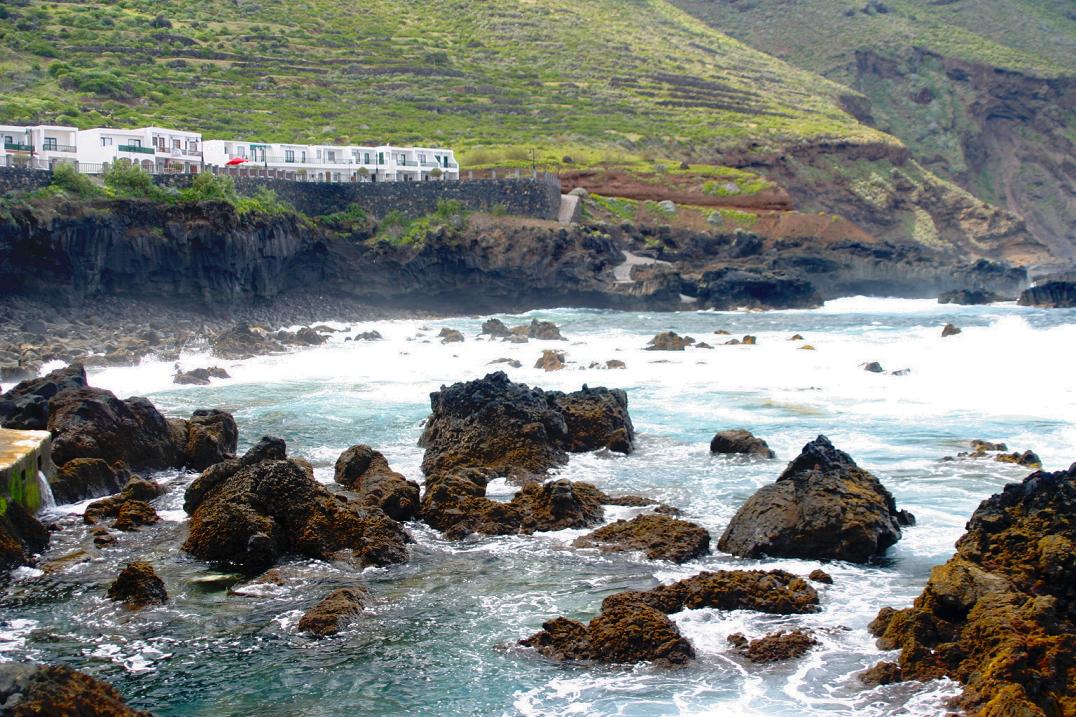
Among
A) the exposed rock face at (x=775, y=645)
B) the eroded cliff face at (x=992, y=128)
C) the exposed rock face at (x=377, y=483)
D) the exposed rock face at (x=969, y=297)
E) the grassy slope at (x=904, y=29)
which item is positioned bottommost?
the exposed rock face at (x=969, y=297)

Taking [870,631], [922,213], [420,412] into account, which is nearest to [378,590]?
[870,631]

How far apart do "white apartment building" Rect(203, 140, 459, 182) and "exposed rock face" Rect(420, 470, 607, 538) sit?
5050cm

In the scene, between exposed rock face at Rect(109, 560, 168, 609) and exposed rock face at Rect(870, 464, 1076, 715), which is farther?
exposed rock face at Rect(109, 560, 168, 609)

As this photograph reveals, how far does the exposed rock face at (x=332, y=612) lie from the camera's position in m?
14.5

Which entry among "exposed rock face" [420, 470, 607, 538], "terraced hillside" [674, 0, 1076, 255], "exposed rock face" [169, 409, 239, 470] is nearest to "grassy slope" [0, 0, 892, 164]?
"terraced hillside" [674, 0, 1076, 255]

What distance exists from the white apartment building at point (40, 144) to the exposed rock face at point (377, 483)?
39.2 meters

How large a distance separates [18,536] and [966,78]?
443 feet

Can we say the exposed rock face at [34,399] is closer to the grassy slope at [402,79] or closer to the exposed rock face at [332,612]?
the exposed rock face at [332,612]

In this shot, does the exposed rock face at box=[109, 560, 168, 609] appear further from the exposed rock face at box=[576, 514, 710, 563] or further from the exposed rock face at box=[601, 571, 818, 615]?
the exposed rock face at box=[576, 514, 710, 563]

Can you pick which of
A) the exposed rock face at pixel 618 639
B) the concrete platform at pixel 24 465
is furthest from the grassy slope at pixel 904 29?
the exposed rock face at pixel 618 639

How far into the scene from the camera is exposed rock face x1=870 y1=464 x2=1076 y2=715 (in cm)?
1185

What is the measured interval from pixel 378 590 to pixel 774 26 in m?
151

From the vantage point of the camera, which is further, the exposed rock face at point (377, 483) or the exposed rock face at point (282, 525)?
the exposed rock face at point (377, 483)

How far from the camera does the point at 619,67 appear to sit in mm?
115250
